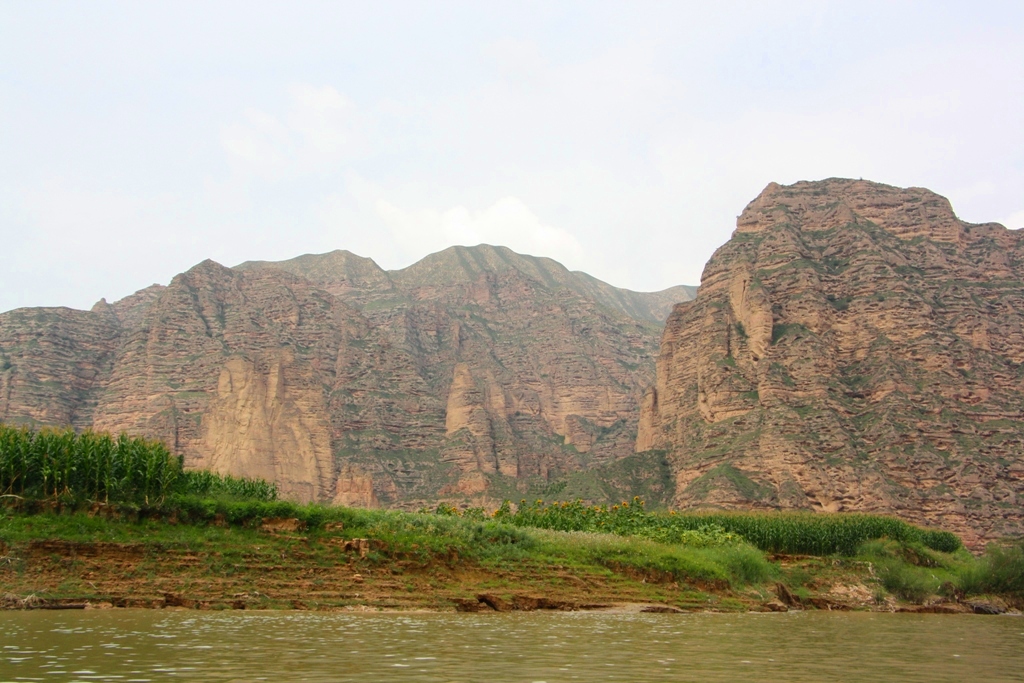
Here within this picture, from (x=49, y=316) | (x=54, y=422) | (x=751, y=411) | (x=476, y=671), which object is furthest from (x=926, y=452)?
(x=49, y=316)

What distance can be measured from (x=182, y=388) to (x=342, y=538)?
426 ft

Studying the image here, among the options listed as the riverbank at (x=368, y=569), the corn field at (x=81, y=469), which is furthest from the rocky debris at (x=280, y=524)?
the corn field at (x=81, y=469)

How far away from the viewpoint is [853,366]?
129250mm

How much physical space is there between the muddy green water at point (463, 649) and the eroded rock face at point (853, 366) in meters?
77.3

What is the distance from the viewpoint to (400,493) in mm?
160125

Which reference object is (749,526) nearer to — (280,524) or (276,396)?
(280,524)

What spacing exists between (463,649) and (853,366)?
11456cm

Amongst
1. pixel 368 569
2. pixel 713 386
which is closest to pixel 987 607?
pixel 368 569

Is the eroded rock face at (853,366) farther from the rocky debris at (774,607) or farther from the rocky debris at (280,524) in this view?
the rocky debris at (280,524)

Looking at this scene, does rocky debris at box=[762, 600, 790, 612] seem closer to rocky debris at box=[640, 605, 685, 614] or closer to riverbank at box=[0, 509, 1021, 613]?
riverbank at box=[0, 509, 1021, 613]

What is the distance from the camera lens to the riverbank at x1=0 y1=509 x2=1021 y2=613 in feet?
125

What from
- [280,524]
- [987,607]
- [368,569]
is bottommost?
[987,607]

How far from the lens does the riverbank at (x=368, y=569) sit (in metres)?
38.1

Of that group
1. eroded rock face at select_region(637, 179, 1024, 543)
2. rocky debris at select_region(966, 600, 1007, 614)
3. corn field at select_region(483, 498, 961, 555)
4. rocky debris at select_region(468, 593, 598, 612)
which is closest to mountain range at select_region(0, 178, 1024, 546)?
eroded rock face at select_region(637, 179, 1024, 543)
